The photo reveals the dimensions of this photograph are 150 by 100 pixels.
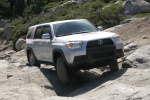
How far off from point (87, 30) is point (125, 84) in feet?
9.81

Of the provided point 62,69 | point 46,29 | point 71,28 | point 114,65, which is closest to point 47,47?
point 46,29

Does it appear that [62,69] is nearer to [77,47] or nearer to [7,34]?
[77,47]

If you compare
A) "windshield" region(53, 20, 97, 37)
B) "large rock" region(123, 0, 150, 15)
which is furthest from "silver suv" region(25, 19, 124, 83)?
"large rock" region(123, 0, 150, 15)

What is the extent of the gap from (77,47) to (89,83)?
1219 millimetres

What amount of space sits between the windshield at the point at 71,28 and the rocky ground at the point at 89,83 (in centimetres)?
149

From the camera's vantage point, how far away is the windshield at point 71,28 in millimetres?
10977

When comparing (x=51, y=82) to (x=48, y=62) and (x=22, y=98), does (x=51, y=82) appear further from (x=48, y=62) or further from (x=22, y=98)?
(x=22, y=98)

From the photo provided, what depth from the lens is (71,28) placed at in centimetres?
1118

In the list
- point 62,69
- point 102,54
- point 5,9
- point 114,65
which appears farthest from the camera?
point 5,9

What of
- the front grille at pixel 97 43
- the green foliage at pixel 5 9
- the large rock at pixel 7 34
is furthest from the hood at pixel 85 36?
the green foliage at pixel 5 9

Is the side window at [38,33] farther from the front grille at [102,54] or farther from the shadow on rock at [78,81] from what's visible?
the front grille at [102,54]

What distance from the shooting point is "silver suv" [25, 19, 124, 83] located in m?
9.71

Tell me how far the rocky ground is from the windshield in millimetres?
1494

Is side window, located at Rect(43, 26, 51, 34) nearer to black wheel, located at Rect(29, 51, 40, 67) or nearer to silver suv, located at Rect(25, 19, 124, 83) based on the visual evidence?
silver suv, located at Rect(25, 19, 124, 83)
